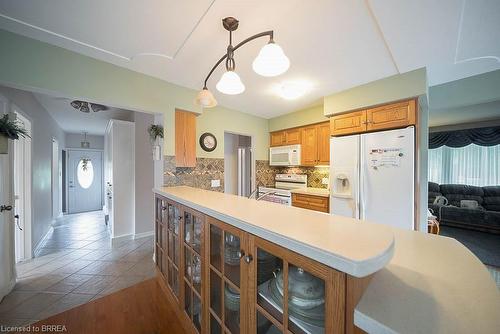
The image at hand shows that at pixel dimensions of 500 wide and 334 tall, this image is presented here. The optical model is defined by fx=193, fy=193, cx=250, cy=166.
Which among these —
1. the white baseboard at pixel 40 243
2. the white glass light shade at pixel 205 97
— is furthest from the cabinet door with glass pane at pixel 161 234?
the white baseboard at pixel 40 243

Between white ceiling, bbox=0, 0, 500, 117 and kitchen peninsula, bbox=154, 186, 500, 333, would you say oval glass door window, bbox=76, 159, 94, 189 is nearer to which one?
white ceiling, bbox=0, 0, 500, 117

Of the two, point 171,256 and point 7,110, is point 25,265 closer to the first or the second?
point 7,110

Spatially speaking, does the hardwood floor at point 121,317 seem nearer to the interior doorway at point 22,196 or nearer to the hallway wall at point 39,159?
the interior doorway at point 22,196

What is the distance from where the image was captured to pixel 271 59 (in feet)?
3.87

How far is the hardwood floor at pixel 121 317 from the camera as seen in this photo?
138 cm

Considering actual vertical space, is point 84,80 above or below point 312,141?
above

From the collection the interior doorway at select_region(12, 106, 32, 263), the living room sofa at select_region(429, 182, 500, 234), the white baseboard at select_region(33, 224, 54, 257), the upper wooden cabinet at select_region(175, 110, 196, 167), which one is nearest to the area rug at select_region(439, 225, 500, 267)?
the living room sofa at select_region(429, 182, 500, 234)

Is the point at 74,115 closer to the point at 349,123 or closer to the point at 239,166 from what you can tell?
the point at 239,166

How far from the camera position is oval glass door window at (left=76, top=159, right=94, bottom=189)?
6.36 m

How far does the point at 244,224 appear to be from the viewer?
840 millimetres

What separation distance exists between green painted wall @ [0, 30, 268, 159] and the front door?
219 inches

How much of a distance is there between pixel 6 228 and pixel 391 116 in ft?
15.1

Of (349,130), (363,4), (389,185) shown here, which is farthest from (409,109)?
(363,4)

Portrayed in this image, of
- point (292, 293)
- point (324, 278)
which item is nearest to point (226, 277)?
point (292, 293)
